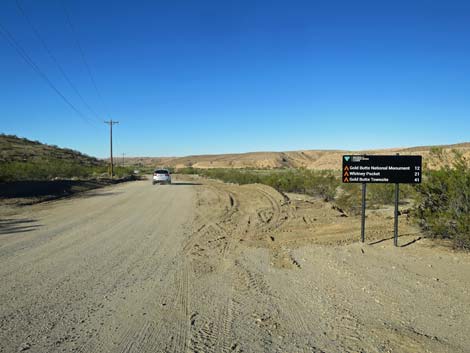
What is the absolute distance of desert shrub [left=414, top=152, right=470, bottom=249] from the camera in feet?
32.0

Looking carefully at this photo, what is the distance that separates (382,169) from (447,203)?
78.3 inches

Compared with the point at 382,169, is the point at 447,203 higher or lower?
lower

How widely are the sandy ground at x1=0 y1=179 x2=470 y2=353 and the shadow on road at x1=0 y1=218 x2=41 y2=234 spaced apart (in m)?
0.44

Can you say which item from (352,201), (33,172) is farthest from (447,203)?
(33,172)

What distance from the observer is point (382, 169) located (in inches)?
A: 420

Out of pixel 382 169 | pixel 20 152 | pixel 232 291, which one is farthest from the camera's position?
pixel 20 152

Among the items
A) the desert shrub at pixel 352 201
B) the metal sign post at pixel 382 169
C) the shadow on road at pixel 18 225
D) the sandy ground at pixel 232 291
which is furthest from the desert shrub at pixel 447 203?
the shadow on road at pixel 18 225

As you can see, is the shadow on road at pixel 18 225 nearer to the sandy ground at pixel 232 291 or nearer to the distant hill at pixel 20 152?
the sandy ground at pixel 232 291

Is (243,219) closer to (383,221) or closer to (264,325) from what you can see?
(383,221)

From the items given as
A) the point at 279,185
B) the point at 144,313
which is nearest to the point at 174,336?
the point at 144,313

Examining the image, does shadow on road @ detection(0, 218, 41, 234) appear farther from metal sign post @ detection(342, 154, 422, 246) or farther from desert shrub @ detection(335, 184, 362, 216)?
desert shrub @ detection(335, 184, 362, 216)

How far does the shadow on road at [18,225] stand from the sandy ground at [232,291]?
44 centimetres

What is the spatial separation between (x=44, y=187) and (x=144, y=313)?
29.8 meters

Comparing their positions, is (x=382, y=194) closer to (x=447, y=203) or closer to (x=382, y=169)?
(x=447, y=203)
